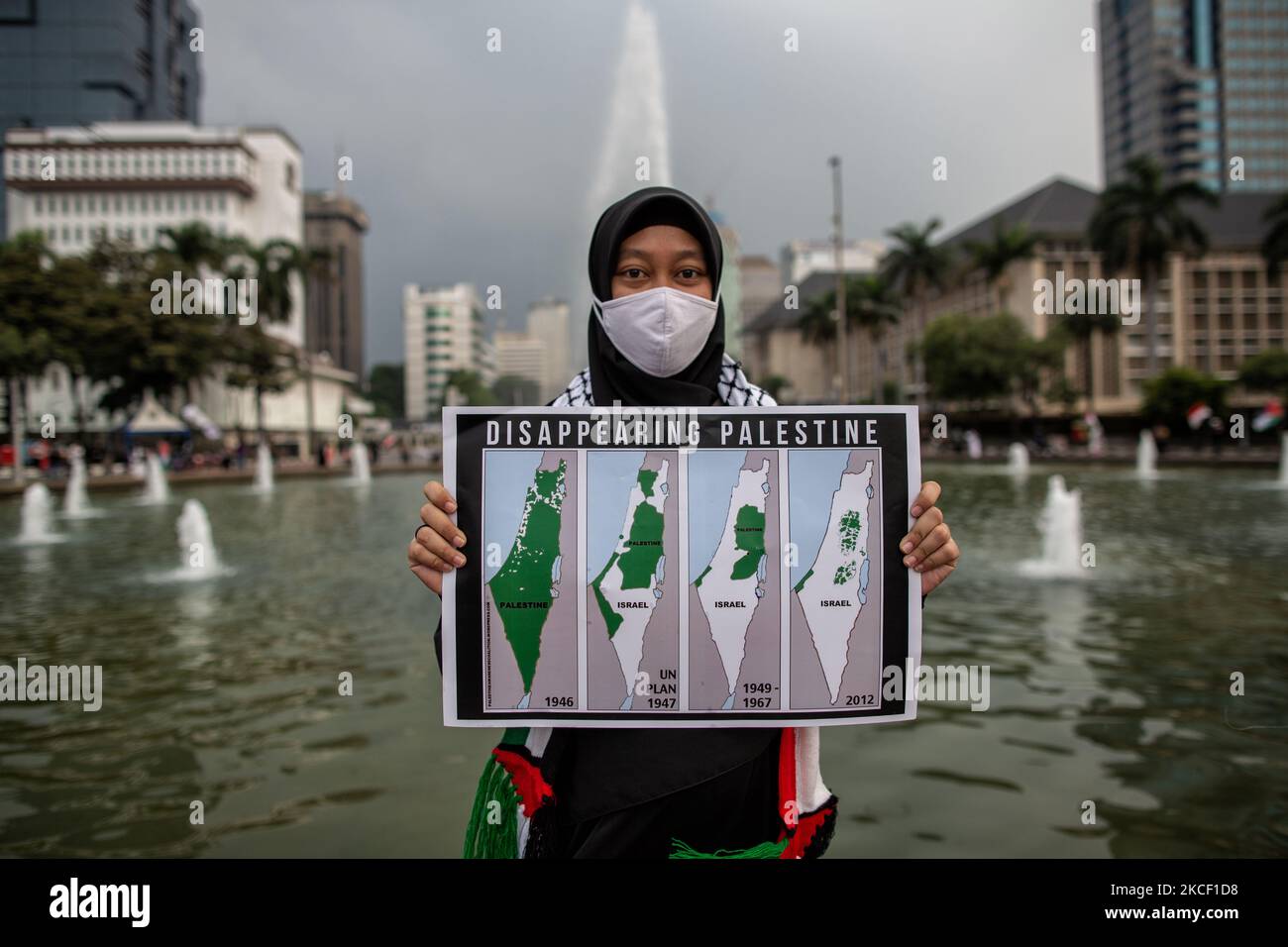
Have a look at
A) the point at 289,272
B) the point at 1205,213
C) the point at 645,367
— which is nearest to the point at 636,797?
the point at 645,367

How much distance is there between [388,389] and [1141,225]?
111m

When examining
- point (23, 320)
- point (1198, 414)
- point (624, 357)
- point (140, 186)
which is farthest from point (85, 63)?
point (624, 357)

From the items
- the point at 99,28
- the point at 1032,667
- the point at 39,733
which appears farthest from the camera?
the point at 99,28

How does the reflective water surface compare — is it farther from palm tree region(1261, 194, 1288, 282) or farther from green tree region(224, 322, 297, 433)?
palm tree region(1261, 194, 1288, 282)

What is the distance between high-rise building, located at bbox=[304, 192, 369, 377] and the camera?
5502 inches

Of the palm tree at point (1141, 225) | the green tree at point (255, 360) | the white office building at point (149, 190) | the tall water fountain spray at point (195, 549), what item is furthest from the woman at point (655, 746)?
the white office building at point (149, 190)

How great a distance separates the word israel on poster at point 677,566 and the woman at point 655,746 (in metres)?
0.06

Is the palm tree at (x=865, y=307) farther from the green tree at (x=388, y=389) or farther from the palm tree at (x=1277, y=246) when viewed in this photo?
the green tree at (x=388, y=389)

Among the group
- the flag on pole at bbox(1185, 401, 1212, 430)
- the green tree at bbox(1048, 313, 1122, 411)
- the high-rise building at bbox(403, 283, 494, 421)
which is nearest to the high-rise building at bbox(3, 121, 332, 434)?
the high-rise building at bbox(403, 283, 494, 421)

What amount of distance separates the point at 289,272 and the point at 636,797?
58.7 metres

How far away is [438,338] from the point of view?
11094 cm

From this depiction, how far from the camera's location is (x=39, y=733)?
5445 millimetres

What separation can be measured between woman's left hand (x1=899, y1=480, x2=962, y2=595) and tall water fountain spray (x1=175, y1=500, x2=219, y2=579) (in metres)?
10.6
